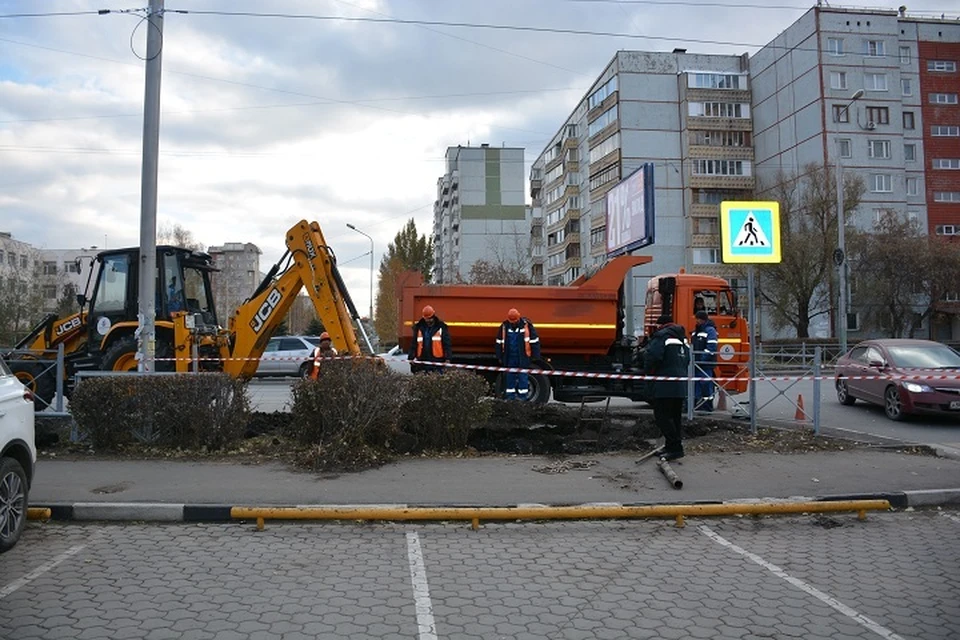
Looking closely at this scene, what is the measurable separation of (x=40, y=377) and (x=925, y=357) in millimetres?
A: 16517

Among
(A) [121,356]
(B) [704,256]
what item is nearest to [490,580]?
(A) [121,356]

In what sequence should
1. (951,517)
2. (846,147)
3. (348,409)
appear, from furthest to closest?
(846,147) → (348,409) → (951,517)

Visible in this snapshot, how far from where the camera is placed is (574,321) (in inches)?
549

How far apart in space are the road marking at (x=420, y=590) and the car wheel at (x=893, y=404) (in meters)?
11.2

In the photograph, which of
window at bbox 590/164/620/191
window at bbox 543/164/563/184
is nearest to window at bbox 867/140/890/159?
window at bbox 590/164/620/191

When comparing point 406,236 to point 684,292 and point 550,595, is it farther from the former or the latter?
point 550,595

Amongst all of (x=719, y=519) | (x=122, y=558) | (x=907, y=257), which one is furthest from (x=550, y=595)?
(x=907, y=257)

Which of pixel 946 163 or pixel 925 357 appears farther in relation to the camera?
pixel 946 163

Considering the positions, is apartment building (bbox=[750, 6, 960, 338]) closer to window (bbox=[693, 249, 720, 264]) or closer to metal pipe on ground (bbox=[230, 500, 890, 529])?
window (bbox=[693, 249, 720, 264])

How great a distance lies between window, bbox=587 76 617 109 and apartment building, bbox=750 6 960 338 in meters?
12.9

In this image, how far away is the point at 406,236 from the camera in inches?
3046

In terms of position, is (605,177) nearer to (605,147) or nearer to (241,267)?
(605,147)

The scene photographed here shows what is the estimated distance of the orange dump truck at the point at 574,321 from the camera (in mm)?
13711

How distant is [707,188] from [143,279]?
55.5 meters
